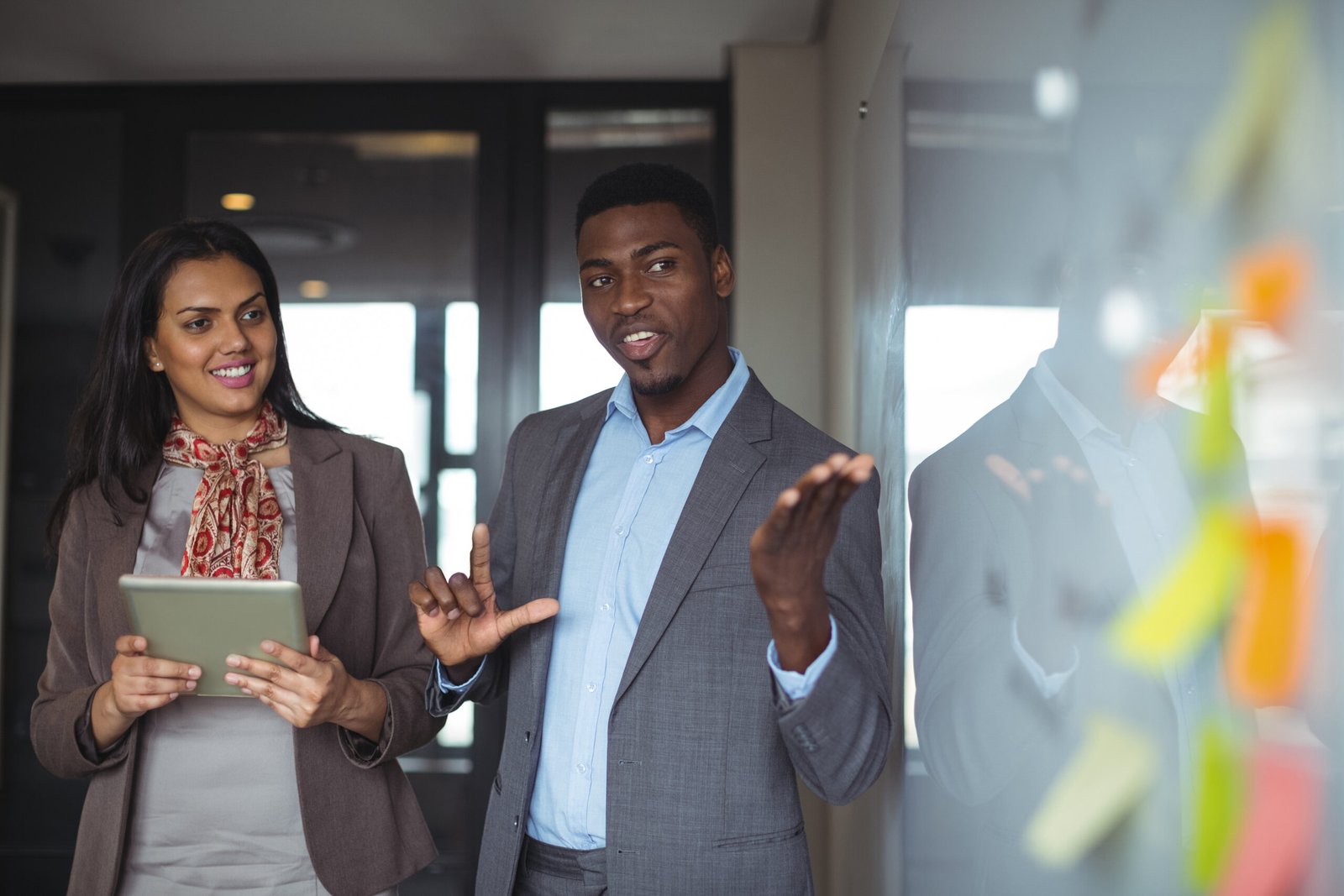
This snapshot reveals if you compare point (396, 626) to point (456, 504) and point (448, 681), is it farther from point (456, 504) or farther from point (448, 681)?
point (456, 504)

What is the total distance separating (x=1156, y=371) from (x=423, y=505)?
10.4ft

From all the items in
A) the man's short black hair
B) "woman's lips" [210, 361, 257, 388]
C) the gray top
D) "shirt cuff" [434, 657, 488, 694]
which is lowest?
the gray top

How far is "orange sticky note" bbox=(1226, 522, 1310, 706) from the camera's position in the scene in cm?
47

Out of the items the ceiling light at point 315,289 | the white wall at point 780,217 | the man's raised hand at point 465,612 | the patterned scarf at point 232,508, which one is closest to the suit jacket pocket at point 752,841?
the man's raised hand at point 465,612

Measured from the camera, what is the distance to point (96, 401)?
1.78 metres

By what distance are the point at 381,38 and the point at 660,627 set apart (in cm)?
260

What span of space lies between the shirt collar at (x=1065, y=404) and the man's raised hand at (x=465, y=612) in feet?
2.57

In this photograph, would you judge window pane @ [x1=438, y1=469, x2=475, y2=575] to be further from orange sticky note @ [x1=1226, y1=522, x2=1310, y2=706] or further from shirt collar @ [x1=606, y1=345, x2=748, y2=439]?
orange sticky note @ [x1=1226, y1=522, x2=1310, y2=706]

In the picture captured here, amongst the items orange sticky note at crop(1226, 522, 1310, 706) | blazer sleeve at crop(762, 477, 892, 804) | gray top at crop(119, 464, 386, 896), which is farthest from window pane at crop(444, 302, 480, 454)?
orange sticky note at crop(1226, 522, 1310, 706)

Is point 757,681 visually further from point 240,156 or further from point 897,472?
point 240,156

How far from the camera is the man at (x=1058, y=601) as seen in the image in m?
→ 0.59

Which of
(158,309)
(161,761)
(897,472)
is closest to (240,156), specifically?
(158,309)

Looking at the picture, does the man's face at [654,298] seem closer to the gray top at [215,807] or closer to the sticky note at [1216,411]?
the gray top at [215,807]

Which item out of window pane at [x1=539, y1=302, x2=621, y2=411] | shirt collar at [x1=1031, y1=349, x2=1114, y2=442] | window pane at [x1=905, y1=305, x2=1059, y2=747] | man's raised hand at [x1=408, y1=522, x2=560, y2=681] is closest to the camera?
shirt collar at [x1=1031, y1=349, x2=1114, y2=442]
